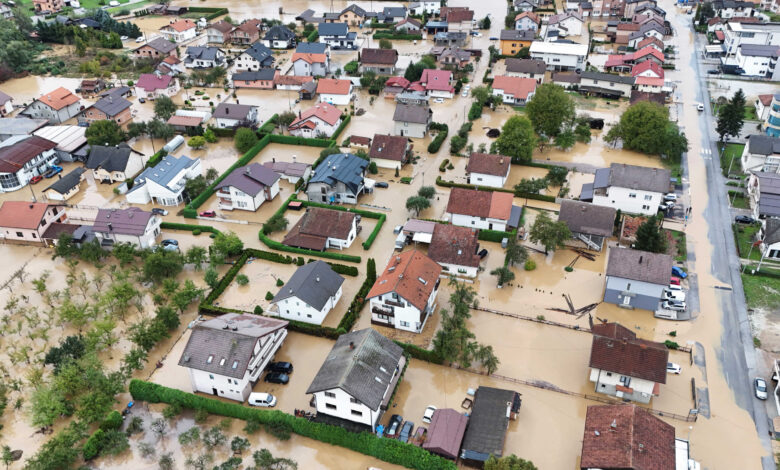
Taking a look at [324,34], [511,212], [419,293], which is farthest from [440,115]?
[419,293]

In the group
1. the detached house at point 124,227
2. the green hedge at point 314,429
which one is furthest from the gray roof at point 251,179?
the green hedge at point 314,429

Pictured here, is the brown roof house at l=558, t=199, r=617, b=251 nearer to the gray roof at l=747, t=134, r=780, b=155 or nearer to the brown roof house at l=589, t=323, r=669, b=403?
the brown roof house at l=589, t=323, r=669, b=403

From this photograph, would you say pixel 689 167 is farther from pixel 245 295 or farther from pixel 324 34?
pixel 324 34

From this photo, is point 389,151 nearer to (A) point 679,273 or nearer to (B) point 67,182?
(A) point 679,273

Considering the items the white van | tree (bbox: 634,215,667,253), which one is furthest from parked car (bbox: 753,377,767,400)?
the white van

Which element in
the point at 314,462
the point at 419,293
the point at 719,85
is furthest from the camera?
the point at 719,85
